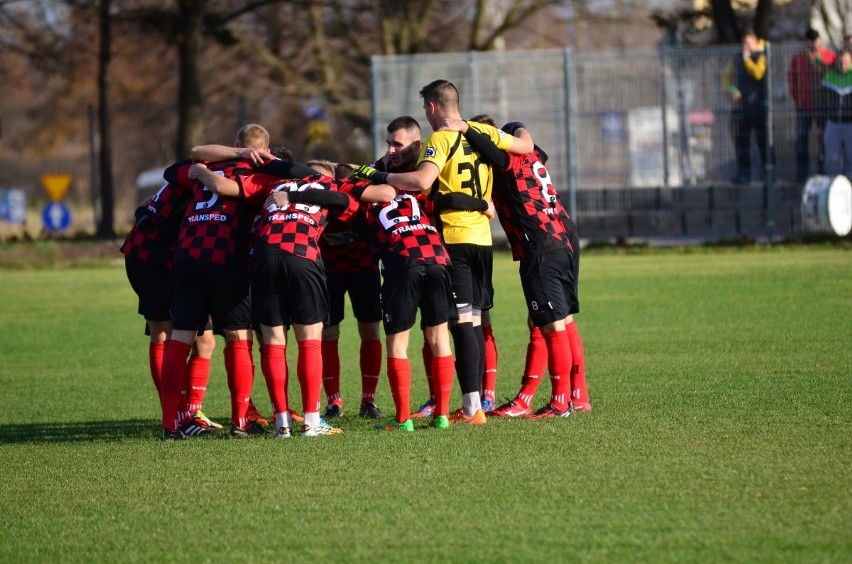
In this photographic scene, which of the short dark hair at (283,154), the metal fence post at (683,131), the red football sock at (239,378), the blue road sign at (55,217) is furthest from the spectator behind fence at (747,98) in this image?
the blue road sign at (55,217)

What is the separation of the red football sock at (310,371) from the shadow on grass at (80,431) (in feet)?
3.81

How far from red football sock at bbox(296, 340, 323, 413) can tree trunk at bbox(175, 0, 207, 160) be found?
70.7 ft

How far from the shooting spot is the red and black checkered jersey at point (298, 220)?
7746 mm

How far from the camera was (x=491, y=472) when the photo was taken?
657 centimetres

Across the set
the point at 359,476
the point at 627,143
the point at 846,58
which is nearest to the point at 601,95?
the point at 627,143

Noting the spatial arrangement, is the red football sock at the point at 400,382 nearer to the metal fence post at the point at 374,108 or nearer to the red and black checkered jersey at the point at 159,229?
the red and black checkered jersey at the point at 159,229

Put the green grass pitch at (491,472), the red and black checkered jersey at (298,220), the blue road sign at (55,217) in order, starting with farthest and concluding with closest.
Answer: the blue road sign at (55,217)
the red and black checkered jersey at (298,220)
the green grass pitch at (491,472)

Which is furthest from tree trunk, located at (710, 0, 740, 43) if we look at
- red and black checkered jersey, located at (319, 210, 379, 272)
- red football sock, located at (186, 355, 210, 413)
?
red football sock, located at (186, 355, 210, 413)

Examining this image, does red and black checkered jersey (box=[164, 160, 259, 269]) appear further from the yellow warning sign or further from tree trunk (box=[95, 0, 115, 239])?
the yellow warning sign

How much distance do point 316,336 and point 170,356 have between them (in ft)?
3.10

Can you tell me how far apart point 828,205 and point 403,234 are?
1464 centimetres

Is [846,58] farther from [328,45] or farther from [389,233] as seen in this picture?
[328,45]

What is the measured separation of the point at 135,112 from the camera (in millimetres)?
49469

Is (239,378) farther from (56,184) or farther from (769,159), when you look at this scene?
(56,184)
